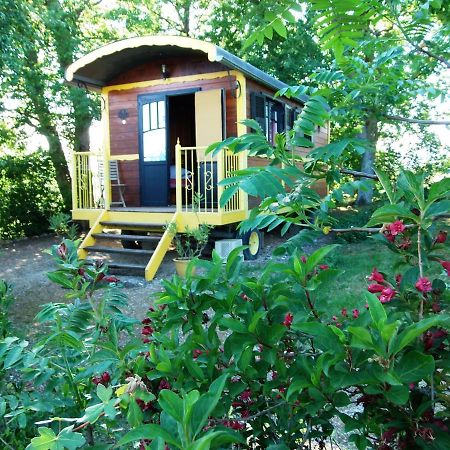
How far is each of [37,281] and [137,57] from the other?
14.3 feet

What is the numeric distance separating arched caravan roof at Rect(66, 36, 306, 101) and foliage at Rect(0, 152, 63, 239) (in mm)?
3987

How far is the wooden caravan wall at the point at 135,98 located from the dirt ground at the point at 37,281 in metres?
1.83

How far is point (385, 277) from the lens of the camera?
3.82 feet

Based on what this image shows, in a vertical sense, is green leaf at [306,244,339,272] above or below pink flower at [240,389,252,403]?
above

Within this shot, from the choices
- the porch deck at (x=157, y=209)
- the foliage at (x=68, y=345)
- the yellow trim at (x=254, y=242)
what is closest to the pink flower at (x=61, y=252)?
the foliage at (x=68, y=345)

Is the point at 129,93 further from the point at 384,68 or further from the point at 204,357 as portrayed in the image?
the point at 204,357

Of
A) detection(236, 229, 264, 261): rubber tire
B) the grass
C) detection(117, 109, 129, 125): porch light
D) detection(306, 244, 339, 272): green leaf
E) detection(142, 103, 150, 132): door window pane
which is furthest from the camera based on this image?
detection(117, 109, 129, 125): porch light

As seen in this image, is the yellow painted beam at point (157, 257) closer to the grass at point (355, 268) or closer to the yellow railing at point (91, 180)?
the yellow railing at point (91, 180)

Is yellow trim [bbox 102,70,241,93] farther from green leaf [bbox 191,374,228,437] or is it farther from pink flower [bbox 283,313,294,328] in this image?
green leaf [bbox 191,374,228,437]

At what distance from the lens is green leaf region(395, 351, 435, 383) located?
0.78 metres

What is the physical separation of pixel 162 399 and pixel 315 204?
0.66 metres

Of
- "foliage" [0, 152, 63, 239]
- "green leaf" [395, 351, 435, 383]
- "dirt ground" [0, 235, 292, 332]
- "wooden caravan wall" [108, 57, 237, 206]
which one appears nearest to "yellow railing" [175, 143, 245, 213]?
"wooden caravan wall" [108, 57, 237, 206]

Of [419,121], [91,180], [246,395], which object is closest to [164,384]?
[246,395]

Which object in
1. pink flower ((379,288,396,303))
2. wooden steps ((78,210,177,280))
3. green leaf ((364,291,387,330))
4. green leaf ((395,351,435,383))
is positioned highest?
green leaf ((364,291,387,330))
